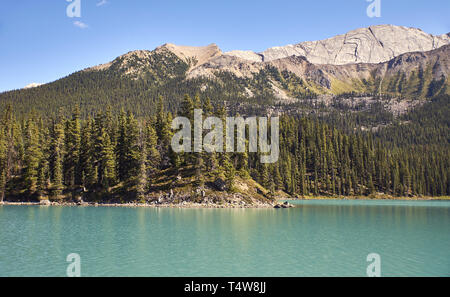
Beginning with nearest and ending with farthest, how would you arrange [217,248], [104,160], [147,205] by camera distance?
[217,248] < [147,205] < [104,160]

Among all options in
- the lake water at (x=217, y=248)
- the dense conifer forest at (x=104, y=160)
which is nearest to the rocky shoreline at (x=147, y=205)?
the dense conifer forest at (x=104, y=160)

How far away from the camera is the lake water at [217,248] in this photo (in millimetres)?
27797

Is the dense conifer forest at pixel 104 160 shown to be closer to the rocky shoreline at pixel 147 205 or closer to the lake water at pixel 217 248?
the rocky shoreline at pixel 147 205

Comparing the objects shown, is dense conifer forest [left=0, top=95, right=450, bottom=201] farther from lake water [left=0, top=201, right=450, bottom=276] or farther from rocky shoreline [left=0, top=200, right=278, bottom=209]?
lake water [left=0, top=201, right=450, bottom=276]

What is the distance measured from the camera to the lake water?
2780cm

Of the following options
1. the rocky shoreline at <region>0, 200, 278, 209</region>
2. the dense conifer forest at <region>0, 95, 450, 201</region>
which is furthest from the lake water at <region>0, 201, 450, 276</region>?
the dense conifer forest at <region>0, 95, 450, 201</region>

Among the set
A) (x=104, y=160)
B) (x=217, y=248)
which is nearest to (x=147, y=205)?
(x=104, y=160)

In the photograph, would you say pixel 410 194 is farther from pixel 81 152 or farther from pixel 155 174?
pixel 81 152

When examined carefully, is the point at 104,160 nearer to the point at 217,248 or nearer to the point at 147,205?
the point at 147,205

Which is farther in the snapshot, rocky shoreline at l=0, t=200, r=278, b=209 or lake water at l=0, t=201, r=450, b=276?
rocky shoreline at l=0, t=200, r=278, b=209

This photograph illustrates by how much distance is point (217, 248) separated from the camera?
36.0 metres

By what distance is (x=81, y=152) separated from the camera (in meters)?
102
